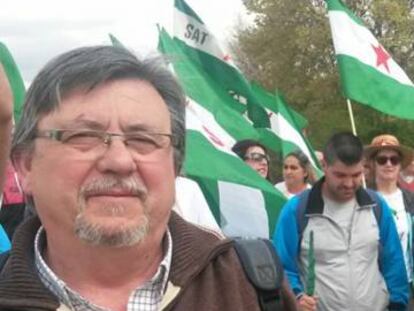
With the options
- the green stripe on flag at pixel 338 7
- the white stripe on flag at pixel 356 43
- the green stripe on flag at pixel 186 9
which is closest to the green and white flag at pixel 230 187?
the white stripe on flag at pixel 356 43

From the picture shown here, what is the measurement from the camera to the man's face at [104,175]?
6.71 ft

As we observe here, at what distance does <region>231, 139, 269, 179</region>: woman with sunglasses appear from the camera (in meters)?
6.82

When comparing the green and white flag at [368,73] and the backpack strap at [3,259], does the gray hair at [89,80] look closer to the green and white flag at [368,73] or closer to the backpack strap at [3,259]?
the backpack strap at [3,259]

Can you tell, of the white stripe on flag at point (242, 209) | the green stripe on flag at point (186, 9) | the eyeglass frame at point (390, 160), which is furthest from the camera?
the green stripe on flag at point (186, 9)

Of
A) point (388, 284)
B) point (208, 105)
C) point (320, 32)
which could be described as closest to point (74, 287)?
point (388, 284)

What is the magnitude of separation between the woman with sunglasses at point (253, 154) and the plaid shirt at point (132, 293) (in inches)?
181

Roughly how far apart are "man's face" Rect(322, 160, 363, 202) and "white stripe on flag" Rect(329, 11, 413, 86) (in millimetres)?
2293

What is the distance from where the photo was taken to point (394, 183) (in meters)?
5.62

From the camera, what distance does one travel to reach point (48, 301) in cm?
203

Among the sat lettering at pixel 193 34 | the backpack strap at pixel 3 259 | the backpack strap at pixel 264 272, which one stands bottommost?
the backpack strap at pixel 3 259

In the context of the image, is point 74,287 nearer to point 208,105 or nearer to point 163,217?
point 163,217

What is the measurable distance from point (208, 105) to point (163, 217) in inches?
205

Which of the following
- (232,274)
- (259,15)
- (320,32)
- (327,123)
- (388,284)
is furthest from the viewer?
(259,15)

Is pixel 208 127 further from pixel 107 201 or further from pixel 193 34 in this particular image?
→ pixel 107 201
